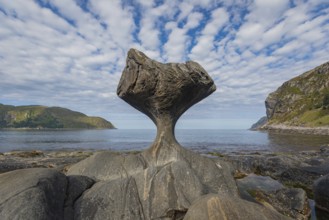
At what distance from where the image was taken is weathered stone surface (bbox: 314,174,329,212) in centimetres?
1505

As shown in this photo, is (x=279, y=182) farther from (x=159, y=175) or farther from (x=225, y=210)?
(x=225, y=210)

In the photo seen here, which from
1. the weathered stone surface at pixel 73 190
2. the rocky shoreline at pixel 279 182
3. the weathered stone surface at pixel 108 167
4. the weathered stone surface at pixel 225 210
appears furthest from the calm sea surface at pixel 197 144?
the weathered stone surface at pixel 225 210

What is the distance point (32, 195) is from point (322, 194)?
48.3 feet

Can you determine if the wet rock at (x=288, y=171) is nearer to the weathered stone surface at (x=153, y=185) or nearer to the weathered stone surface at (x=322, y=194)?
the weathered stone surface at (x=322, y=194)

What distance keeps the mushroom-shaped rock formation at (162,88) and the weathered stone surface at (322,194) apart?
8.36m

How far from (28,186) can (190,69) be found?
387 inches

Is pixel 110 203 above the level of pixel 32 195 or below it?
below

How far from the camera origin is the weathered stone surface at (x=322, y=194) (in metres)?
15.0

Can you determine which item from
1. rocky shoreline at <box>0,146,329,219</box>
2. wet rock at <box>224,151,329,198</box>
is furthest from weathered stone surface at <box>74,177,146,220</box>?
wet rock at <box>224,151,329,198</box>

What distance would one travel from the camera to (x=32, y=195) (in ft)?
25.0

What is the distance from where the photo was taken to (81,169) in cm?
1336

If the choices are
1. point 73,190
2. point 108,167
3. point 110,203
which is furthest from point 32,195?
point 108,167

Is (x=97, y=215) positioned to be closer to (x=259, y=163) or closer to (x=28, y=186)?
(x=28, y=186)

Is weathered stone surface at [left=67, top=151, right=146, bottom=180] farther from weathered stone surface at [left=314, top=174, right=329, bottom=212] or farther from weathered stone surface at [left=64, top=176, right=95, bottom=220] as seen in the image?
weathered stone surface at [left=314, top=174, right=329, bottom=212]
